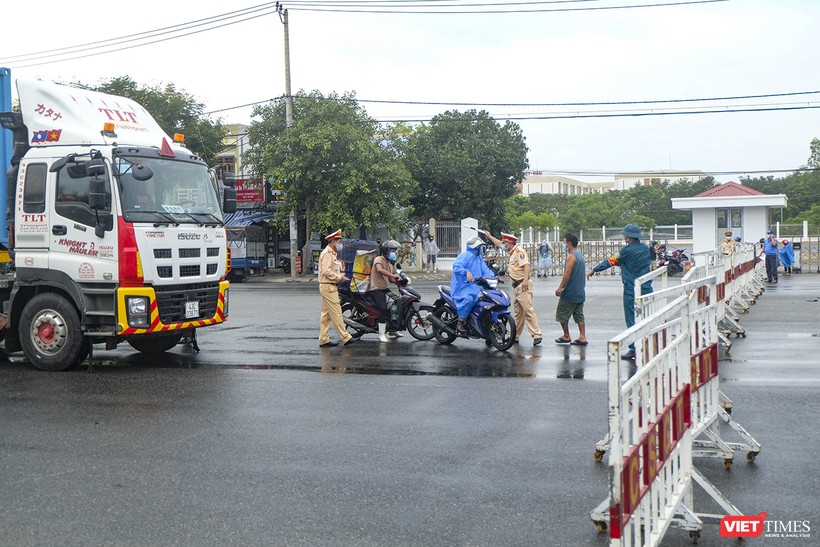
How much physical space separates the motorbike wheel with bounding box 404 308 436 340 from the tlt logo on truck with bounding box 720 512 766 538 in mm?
8920

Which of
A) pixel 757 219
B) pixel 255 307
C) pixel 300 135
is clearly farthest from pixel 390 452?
pixel 757 219

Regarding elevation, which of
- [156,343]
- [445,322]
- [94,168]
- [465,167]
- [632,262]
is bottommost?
[156,343]

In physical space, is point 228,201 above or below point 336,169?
below

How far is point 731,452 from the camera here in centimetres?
606

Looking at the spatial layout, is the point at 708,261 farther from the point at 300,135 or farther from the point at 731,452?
the point at 300,135

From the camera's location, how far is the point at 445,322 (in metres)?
13.3

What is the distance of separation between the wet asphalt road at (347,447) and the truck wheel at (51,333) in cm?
25

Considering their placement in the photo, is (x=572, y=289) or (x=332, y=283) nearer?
(x=572, y=289)

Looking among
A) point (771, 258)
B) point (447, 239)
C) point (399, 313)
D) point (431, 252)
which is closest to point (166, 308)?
point (399, 313)

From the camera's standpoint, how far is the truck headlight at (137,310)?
1046 cm

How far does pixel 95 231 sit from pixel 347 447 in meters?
5.14

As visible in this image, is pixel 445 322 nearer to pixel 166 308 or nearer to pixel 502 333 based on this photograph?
pixel 502 333

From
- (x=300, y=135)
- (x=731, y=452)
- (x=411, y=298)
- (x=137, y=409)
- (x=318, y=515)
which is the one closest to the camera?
(x=318, y=515)

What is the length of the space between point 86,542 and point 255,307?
1651cm
